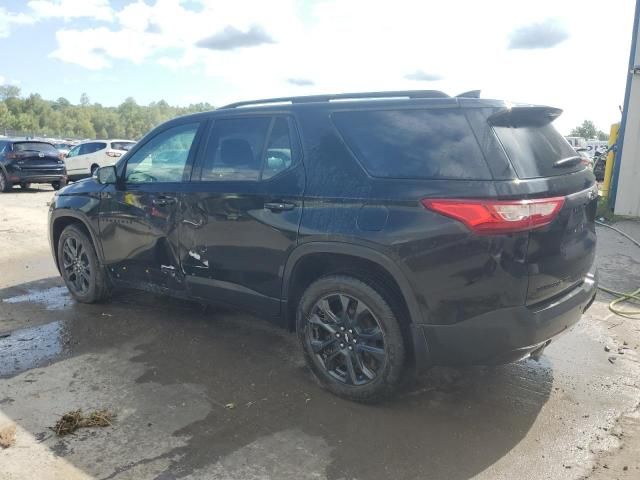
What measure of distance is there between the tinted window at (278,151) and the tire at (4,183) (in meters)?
14.7

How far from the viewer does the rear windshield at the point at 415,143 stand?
290 cm

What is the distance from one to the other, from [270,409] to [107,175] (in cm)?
274

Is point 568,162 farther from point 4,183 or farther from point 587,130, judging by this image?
point 587,130

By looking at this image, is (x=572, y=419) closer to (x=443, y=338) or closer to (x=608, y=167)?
(x=443, y=338)

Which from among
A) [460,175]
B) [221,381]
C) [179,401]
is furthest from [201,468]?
[460,175]

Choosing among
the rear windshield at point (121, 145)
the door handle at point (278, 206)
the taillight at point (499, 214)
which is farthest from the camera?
the rear windshield at point (121, 145)

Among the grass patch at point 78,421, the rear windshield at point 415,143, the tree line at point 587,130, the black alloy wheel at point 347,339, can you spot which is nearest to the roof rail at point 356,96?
the rear windshield at point 415,143

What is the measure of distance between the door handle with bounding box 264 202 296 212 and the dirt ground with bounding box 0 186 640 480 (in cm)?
119

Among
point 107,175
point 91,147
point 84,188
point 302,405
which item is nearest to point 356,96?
point 302,405

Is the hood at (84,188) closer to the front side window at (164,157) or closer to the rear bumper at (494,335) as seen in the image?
the front side window at (164,157)

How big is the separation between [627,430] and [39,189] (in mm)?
18032

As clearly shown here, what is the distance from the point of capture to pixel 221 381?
369cm

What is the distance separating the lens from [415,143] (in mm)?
3076

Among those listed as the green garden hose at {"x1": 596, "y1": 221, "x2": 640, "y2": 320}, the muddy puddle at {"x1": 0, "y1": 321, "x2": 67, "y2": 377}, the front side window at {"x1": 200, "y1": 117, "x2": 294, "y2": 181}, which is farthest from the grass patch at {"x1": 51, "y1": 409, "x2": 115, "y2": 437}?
the green garden hose at {"x1": 596, "y1": 221, "x2": 640, "y2": 320}
